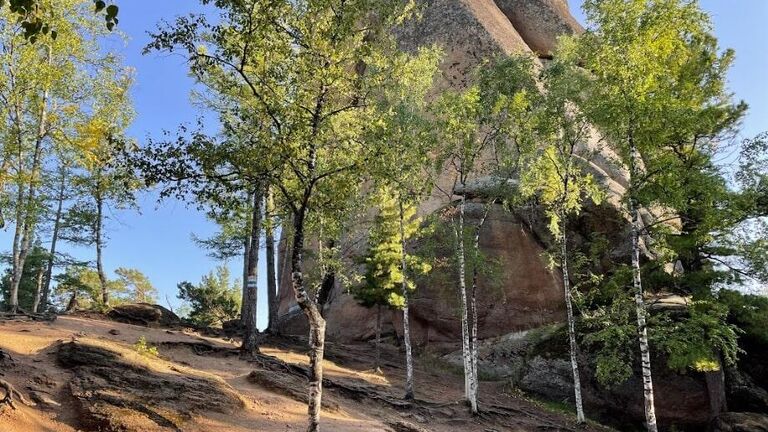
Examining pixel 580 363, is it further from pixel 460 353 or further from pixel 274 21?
pixel 274 21

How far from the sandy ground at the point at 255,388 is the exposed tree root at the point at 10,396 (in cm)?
15

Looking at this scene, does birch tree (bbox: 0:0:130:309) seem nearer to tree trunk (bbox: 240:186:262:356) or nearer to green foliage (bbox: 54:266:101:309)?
tree trunk (bbox: 240:186:262:356)

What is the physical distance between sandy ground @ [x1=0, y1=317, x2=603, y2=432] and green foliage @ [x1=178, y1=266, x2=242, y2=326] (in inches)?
639

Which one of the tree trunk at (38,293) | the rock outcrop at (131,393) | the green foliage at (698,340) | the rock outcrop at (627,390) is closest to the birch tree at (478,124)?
the rock outcrop at (627,390)

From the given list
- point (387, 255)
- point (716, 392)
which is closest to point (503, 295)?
point (387, 255)

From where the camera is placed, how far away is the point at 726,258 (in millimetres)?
20969

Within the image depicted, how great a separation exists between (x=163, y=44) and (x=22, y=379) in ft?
24.9

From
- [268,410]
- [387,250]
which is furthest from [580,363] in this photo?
[268,410]

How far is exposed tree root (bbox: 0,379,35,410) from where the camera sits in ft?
30.7

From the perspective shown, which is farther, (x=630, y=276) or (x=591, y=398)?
(x=591, y=398)

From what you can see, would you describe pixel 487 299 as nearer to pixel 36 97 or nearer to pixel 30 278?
pixel 36 97

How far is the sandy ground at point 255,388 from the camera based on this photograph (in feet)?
35.2

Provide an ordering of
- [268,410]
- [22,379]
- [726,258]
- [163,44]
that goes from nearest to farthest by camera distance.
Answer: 1. [22,379]
2. [163,44]
3. [268,410]
4. [726,258]

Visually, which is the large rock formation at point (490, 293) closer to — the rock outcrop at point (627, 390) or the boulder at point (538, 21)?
the rock outcrop at point (627, 390)
